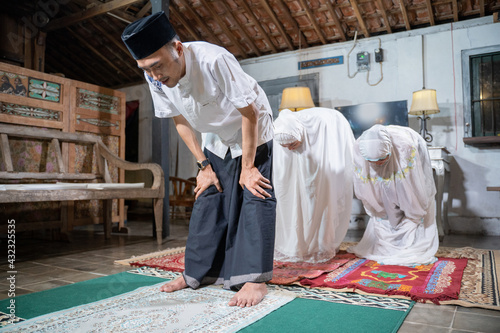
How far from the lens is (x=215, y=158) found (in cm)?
217

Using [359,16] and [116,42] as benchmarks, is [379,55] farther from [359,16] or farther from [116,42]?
[116,42]

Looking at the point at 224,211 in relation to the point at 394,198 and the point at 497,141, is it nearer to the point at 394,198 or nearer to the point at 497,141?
the point at 394,198

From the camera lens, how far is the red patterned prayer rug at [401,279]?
1.94 metres

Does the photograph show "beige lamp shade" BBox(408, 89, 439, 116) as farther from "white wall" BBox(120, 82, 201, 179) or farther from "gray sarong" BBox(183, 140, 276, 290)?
"white wall" BBox(120, 82, 201, 179)

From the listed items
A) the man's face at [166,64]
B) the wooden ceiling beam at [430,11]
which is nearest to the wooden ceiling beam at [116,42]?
the wooden ceiling beam at [430,11]

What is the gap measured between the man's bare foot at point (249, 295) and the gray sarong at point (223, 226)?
0.36ft

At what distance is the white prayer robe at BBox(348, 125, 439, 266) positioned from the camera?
9.02 feet

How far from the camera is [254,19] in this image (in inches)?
230

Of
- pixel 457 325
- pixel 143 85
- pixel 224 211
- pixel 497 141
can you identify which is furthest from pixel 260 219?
pixel 143 85

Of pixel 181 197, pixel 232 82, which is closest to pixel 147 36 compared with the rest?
pixel 232 82

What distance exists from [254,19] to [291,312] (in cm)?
497

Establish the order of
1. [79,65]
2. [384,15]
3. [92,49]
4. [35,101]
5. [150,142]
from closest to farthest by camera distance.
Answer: [35,101] < [384,15] < [92,49] < [150,142] < [79,65]

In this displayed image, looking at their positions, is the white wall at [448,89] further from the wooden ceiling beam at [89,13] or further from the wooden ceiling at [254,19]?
the wooden ceiling beam at [89,13]

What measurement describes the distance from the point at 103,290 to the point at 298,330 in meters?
1.14
